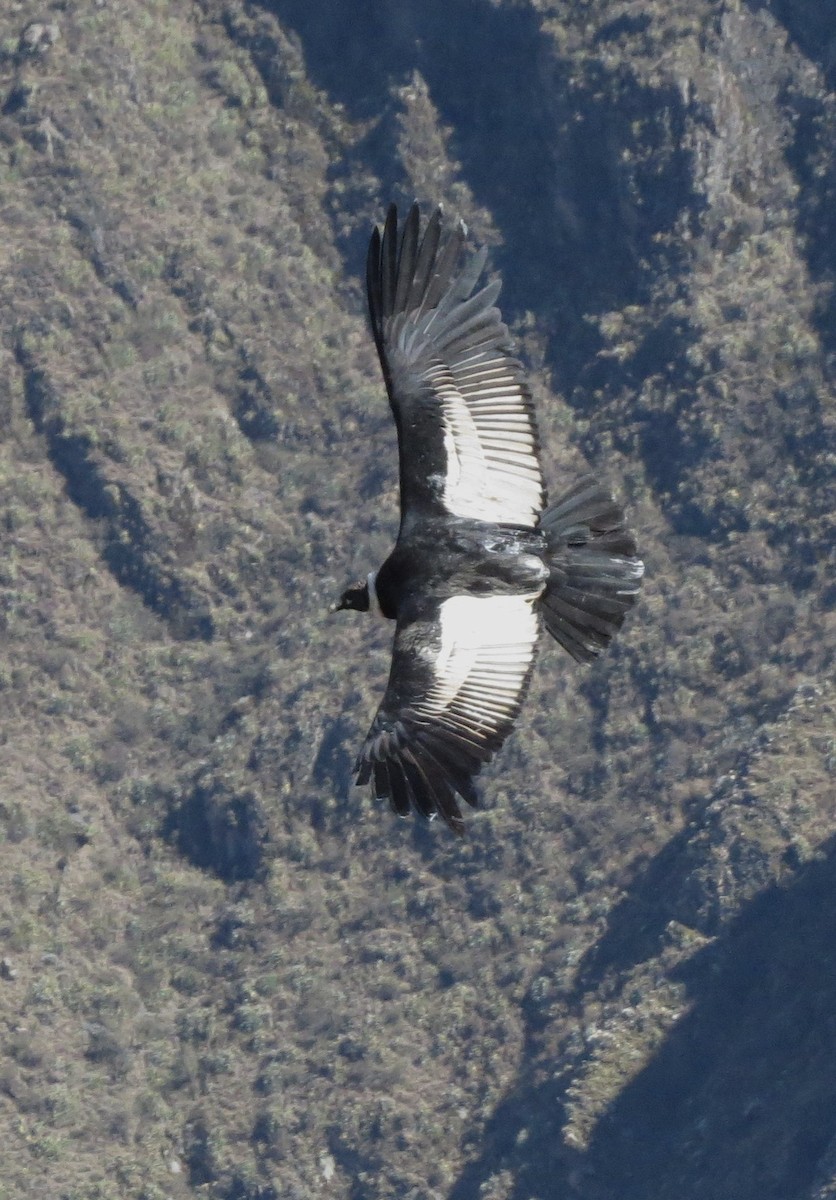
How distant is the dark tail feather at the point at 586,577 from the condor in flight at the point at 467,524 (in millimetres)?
10

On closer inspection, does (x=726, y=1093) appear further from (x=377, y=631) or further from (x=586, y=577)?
(x=586, y=577)

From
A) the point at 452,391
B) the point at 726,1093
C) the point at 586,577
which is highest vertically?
the point at 452,391

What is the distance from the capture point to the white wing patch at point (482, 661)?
16.4 meters

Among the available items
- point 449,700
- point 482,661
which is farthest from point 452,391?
point 449,700

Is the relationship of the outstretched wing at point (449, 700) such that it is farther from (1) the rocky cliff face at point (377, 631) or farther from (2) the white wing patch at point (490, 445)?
(1) the rocky cliff face at point (377, 631)

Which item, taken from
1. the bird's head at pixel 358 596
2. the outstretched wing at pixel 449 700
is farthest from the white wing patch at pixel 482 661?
the bird's head at pixel 358 596

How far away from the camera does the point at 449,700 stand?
16469mm

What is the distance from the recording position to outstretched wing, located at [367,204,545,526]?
703 inches

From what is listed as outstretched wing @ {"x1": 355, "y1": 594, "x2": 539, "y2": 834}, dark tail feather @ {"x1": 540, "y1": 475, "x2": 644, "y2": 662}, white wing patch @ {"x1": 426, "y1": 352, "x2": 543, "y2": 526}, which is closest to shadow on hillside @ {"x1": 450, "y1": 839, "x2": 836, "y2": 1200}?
dark tail feather @ {"x1": 540, "y1": 475, "x2": 644, "y2": 662}

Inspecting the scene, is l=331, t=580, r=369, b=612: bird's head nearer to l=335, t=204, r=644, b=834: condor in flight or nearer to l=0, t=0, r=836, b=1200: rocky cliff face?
l=335, t=204, r=644, b=834: condor in flight

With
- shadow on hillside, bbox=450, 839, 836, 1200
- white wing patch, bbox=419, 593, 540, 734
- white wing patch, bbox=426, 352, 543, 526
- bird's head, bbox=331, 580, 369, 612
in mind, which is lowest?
shadow on hillside, bbox=450, 839, 836, 1200

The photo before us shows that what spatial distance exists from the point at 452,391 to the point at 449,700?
111 inches

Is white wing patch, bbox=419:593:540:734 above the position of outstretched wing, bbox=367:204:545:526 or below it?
below

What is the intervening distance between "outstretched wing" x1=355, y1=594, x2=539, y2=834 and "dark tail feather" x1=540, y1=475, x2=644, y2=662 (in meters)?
0.32
